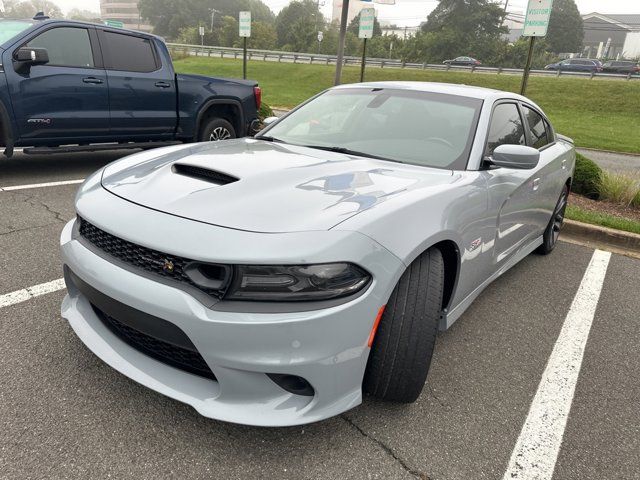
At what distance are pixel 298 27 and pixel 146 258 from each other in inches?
2761

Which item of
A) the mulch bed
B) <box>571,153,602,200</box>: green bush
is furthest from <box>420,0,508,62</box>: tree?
the mulch bed

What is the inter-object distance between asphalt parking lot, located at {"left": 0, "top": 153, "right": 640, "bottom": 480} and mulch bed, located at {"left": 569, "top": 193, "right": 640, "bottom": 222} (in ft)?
12.2

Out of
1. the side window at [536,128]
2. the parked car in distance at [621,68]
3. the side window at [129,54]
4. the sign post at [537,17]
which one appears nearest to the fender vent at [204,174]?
the side window at [536,128]

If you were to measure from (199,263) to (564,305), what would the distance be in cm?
303

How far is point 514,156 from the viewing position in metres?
2.73

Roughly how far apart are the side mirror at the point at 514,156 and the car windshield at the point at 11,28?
17.9ft

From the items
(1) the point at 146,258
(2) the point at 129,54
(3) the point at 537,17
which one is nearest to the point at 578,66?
(3) the point at 537,17

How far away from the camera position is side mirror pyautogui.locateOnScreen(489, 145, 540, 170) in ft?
8.97

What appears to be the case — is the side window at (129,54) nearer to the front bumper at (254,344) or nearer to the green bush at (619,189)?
the front bumper at (254,344)

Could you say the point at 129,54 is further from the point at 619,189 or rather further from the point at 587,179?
the point at 619,189

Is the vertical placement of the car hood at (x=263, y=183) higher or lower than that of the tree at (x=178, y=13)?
lower

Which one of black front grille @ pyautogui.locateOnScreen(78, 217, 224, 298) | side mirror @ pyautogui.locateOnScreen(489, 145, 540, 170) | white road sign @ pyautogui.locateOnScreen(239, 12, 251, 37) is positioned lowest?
black front grille @ pyautogui.locateOnScreen(78, 217, 224, 298)

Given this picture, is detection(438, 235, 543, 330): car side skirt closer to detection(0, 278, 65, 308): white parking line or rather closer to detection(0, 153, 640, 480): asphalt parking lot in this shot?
detection(0, 153, 640, 480): asphalt parking lot

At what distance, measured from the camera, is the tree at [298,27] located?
6531cm
